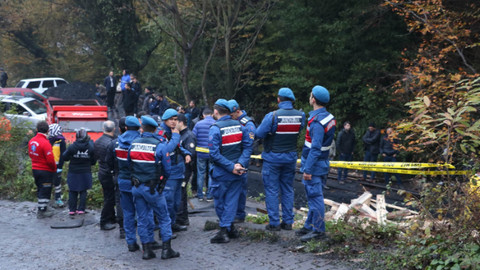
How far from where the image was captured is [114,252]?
8.33m

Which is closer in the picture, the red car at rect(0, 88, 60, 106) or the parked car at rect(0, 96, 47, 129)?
the parked car at rect(0, 96, 47, 129)

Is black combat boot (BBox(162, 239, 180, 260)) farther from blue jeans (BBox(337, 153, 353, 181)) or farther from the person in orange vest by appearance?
blue jeans (BBox(337, 153, 353, 181))

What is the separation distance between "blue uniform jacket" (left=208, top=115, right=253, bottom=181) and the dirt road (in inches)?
41.9

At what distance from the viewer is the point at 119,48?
33188 mm

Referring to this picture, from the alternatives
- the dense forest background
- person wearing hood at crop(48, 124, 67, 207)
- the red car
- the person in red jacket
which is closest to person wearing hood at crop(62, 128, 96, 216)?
the person in red jacket

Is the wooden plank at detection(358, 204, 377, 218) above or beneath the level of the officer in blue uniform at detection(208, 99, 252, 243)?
beneath

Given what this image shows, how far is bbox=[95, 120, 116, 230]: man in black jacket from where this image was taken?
31.4 feet

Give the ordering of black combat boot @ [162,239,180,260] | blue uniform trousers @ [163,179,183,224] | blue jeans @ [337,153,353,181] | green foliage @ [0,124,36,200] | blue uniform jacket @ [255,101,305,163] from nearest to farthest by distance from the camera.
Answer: black combat boot @ [162,239,180,260]
blue uniform jacket @ [255,101,305,163]
blue uniform trousers @ [163,179,183,224]
green foliage @ [0,124,36,200]
blue jeans @ [337,153,353,181]

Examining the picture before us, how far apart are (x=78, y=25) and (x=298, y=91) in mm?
19725

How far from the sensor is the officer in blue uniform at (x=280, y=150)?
26.2 ft

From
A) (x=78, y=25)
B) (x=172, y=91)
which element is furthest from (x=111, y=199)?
(x=78, y=25)

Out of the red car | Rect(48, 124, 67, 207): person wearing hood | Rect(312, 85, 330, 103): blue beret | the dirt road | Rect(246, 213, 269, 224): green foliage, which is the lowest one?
the dirt road

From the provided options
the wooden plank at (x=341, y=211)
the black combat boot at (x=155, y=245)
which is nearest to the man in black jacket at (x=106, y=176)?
the black combat boot at (x=155, y=245)

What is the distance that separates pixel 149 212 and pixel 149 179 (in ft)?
1.97
